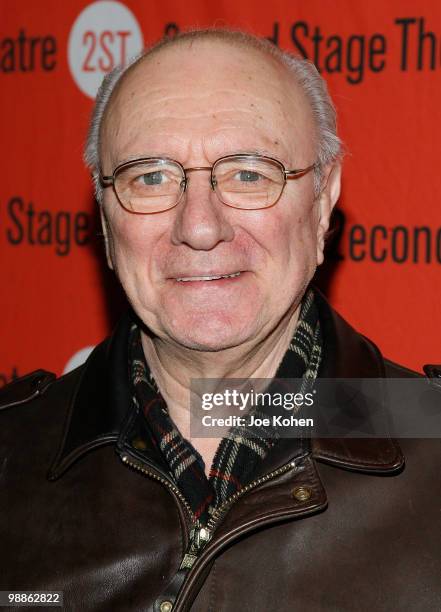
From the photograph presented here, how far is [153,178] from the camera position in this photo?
170 cm

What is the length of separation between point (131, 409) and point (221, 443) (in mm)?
227

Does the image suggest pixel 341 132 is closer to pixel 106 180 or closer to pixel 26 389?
pixel 106 180

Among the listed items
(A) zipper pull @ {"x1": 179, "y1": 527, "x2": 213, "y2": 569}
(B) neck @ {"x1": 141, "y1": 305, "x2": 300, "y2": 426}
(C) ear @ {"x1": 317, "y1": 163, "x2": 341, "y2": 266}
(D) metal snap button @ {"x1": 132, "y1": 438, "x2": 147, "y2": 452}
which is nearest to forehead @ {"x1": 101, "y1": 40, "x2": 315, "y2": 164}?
(C) ear @ {"x1": 317, "y1": 163, "x2": 341, "y2": 266}

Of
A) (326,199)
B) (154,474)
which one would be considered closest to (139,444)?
(154,474)

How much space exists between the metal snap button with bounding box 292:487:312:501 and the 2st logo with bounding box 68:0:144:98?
1.55 meters

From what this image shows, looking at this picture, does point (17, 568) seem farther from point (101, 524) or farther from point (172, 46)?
point (172, 46)

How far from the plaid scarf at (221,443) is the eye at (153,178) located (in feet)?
1.49

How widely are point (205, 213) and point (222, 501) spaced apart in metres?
0.59

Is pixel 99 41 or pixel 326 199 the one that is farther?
pixel 99 41

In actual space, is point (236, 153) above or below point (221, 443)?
above

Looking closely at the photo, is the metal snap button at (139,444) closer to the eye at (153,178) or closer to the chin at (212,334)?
the chin at (212,334)

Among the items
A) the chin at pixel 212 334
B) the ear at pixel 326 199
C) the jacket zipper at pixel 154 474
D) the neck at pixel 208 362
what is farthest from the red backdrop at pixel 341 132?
the jacket zipper at pixel 154 474

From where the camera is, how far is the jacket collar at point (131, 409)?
1.62 meters

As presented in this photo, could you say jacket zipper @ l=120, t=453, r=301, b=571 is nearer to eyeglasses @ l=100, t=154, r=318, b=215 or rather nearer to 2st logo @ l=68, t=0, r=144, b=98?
eyeglasses @ l=100, t=154, r=318, b=215
